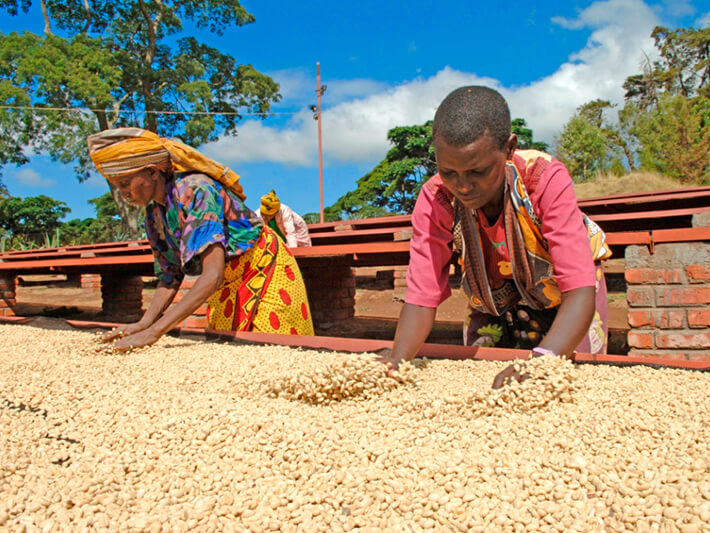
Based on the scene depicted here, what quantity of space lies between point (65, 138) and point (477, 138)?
16737 millimetres

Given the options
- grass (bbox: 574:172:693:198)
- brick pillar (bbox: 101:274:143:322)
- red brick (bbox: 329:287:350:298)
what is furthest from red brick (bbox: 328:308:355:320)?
grass (bbox: 574:172:693:198)

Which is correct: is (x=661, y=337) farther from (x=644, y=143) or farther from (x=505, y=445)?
(x=644, y=143)

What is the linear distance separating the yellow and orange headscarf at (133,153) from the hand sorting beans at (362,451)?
955 mm

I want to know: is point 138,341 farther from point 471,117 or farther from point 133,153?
point 471,117

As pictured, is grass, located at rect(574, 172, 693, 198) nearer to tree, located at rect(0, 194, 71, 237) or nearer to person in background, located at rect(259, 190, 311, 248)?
person in background, located at rect(259, 190, 311, 248)

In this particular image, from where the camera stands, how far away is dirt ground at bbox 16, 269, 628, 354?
5527 millimetres

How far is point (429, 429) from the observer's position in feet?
3.88

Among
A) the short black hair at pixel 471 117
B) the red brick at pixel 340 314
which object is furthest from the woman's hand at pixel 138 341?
the red brick at pixel 340 314

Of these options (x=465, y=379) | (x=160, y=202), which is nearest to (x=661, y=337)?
(x=465, y=379)

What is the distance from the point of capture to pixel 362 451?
1085 mm

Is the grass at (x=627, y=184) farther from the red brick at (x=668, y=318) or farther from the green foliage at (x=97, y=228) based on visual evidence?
the green foliage at (x=97, y=228)

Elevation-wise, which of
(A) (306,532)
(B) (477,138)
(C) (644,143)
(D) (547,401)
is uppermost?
(C) (644,143)

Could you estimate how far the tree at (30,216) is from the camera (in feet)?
67.5

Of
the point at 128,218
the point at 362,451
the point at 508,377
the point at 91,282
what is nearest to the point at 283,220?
the point at 508,377
